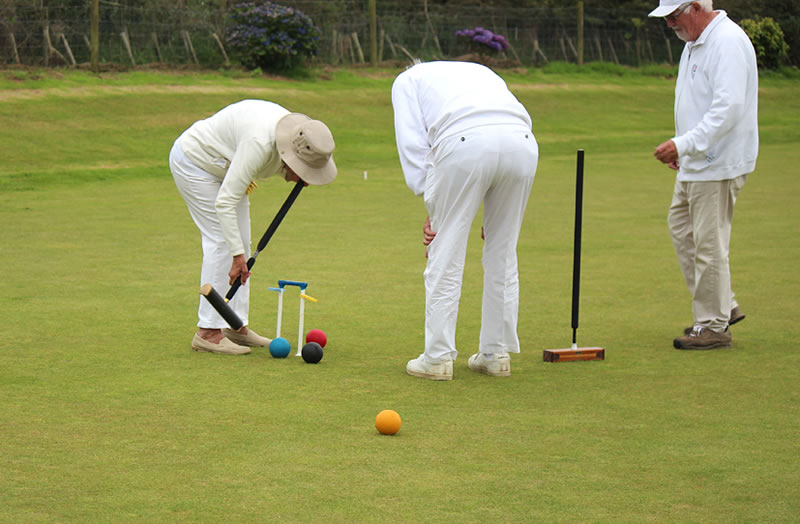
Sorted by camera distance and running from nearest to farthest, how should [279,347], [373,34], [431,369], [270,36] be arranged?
[431,369] < [279,347] < [270,36] < [373,34]

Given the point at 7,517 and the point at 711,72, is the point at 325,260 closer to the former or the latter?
the point at 711,72

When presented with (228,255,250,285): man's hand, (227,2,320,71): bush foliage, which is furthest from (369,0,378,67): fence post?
(228,255,250,285): man's hand

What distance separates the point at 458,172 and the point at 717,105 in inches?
73.1

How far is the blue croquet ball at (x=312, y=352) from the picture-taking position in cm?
588

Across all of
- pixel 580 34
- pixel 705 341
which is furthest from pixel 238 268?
pixel 580 34

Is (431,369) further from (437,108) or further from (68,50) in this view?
(68,50)

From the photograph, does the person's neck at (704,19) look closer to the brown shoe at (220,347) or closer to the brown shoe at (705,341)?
the brown shoe at (705,341)

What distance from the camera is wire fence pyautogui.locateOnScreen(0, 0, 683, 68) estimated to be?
23047 millimetres

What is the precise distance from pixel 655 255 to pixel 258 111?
517cm

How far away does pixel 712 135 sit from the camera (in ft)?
20.5

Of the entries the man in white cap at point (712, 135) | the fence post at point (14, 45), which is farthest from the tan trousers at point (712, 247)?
the fence post at point (14, 45)

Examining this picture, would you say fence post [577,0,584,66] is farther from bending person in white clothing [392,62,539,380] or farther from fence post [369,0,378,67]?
bending person in white clothing [392,62,539,380]

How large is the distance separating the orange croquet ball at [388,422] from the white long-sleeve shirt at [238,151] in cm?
171

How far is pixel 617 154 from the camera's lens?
2153cm
